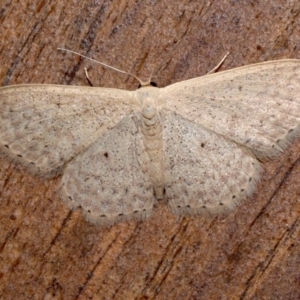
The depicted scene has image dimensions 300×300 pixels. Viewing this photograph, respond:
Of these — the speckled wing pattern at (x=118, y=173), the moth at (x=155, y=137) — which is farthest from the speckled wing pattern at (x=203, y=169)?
the speckled wing pattern at (x=118, y=173)

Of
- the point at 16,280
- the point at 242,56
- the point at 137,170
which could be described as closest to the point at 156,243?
the point at 137,170

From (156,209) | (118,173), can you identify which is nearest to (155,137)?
(118,173)

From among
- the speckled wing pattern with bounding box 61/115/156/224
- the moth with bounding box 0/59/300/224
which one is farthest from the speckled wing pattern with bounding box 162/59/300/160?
the speckled wing pattern with bounding box 61/115/156/224

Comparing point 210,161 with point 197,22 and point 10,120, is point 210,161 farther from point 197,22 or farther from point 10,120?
point 10,120

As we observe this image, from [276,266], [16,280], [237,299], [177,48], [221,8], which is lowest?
[16,280]

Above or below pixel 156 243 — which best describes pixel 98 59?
above

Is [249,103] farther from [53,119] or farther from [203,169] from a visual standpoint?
[53,119]
